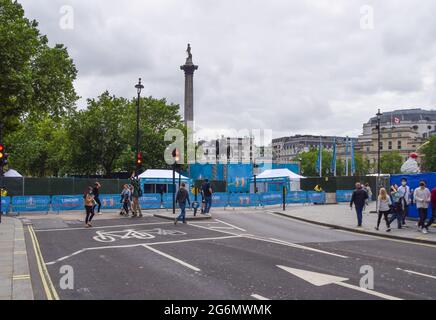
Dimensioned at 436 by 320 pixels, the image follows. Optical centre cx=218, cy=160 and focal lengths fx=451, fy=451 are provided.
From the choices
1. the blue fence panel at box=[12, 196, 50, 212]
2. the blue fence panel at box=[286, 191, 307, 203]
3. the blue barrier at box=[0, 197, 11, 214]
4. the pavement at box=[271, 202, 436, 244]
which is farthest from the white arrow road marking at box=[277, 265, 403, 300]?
the blue fence panel at box=[286, 191, 307, 203]

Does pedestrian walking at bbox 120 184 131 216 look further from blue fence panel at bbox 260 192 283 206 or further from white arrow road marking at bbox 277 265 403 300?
white arrow road marking at bbox 277 265 403 300

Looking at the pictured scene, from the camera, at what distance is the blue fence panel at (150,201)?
30.7m

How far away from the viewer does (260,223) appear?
71.4 ft

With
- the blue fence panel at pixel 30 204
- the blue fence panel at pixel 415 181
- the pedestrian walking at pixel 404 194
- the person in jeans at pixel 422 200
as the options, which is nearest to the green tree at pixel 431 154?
the blue fence panel at pixel 415 181

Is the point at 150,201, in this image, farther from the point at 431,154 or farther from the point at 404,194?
the point at 431,154

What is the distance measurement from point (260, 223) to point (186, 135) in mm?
43435

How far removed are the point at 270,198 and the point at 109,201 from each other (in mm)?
12293

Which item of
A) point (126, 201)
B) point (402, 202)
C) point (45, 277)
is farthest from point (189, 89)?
point (45, 277)

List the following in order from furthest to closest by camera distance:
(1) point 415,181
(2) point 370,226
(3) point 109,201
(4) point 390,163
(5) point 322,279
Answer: (4) point 390,163, (3) point 109,201, (1) point 415,181, (2) point 370,226, (5) point 322,279

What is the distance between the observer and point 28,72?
2192cm

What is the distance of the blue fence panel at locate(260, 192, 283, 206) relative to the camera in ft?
112

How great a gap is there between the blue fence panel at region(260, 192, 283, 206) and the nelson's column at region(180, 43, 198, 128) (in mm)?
31144
